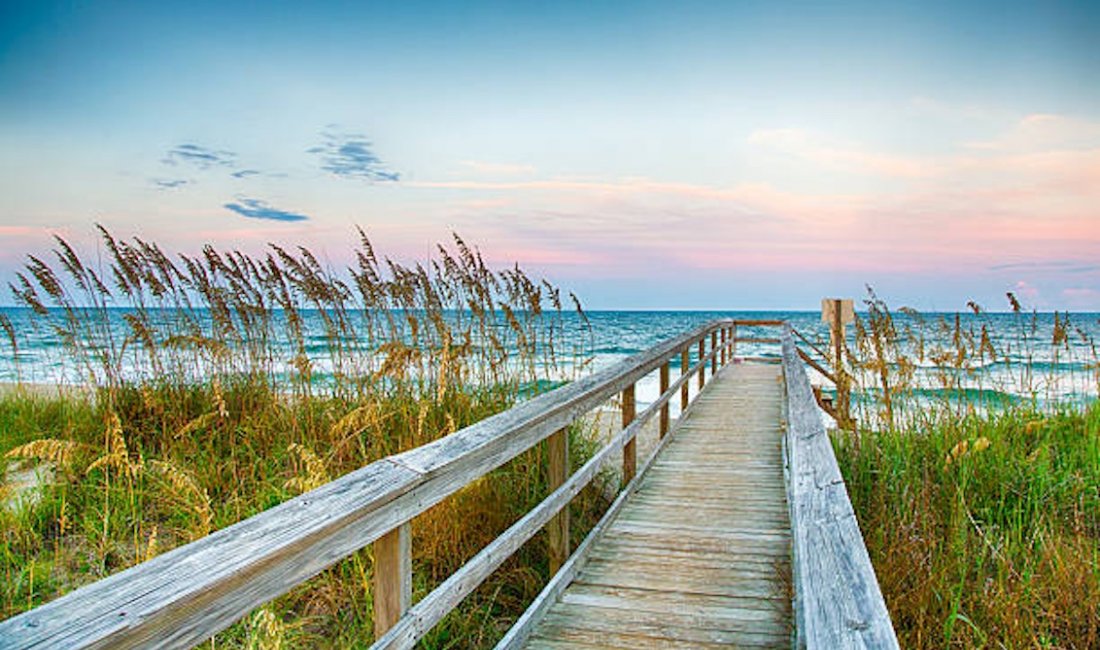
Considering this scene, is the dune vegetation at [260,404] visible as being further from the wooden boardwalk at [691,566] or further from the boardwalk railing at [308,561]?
the boardwalk railing at [308,561]

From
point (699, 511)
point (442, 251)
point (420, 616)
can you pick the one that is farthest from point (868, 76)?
point (420, 616)

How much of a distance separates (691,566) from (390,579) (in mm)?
2304

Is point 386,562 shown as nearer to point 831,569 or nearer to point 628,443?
point 831,569

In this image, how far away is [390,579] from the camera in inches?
70.2

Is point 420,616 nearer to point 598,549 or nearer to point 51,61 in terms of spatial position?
point 598,549

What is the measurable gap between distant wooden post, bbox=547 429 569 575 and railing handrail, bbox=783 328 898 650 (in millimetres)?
1285

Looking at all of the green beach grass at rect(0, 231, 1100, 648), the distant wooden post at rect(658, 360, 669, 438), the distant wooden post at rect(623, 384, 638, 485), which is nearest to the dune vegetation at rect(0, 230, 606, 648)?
the green beach grass at rect(0, 231, 1100, 648)

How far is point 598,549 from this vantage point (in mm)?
3863

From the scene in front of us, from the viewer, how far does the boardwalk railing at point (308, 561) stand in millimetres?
929

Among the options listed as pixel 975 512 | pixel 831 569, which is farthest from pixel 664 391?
pixel 831 569

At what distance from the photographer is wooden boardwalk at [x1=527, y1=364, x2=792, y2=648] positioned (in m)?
2.89

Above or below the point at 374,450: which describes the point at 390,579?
above

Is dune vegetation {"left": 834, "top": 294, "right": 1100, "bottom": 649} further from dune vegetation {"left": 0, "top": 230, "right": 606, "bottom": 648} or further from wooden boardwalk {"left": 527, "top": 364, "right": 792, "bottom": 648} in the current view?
dune vegetation {"left": 0, "top": 230, "right": 606, "bottom": 648}

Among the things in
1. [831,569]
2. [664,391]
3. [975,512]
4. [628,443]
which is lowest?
[975,512]
